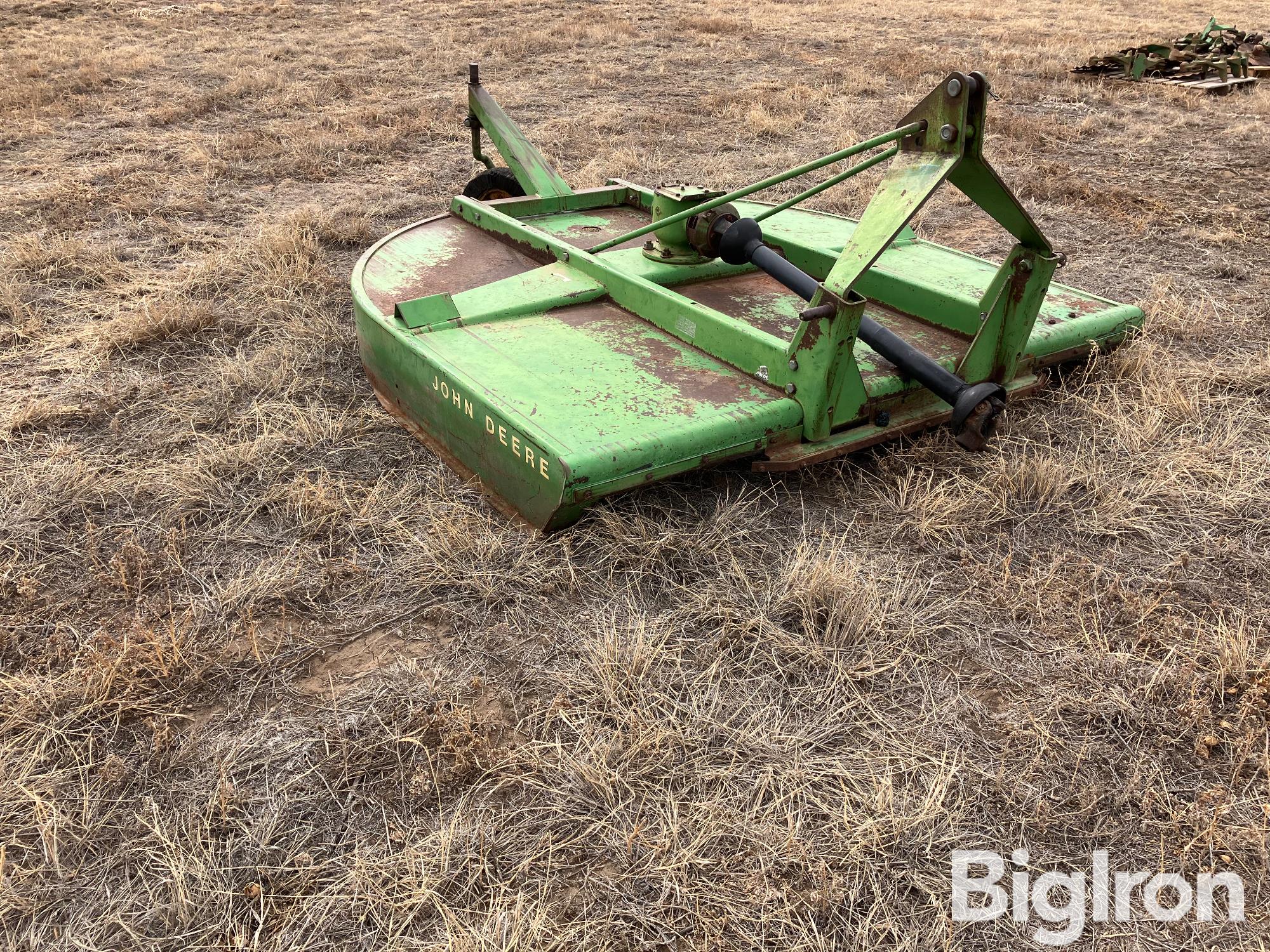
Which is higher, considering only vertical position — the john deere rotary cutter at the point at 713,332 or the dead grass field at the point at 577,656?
the john deere rotary cutter at the point at 713,332

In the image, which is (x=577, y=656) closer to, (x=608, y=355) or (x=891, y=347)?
(x=608, y=355)

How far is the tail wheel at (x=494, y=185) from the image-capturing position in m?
5.05

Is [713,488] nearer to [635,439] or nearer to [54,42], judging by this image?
[635,439]

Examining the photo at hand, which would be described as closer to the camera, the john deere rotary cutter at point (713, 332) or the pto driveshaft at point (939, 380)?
the john deere rotary cutter at point (713, 332)

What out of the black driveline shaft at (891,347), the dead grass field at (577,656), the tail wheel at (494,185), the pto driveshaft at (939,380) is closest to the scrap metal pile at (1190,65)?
the dead grass field at (577,656)

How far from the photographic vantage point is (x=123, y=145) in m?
7.38

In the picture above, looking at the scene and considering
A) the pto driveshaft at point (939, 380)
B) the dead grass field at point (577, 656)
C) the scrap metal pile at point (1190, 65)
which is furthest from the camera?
the scrap metal pile at point (1190, 65)

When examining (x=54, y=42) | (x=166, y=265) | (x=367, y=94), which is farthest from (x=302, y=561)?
(x=54, y=42)

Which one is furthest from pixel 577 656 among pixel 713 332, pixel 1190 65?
pixel 1190 65

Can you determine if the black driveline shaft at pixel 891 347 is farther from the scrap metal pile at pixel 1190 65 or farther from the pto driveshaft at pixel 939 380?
the scrap metal pile at pixel 1190 65

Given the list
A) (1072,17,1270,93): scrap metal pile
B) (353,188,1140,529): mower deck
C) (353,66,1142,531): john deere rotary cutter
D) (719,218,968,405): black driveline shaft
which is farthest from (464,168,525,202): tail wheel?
(1072,17,1270,93): scrap metal pile

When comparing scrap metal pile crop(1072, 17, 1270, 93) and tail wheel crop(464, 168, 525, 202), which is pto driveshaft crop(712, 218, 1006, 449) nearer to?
tail wheel crop(464, 168, 525, 202)

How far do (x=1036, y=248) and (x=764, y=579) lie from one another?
151 centimetres

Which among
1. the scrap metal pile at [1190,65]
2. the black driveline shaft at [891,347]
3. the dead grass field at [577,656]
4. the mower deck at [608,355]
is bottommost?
the dead grass field at [577,656]
